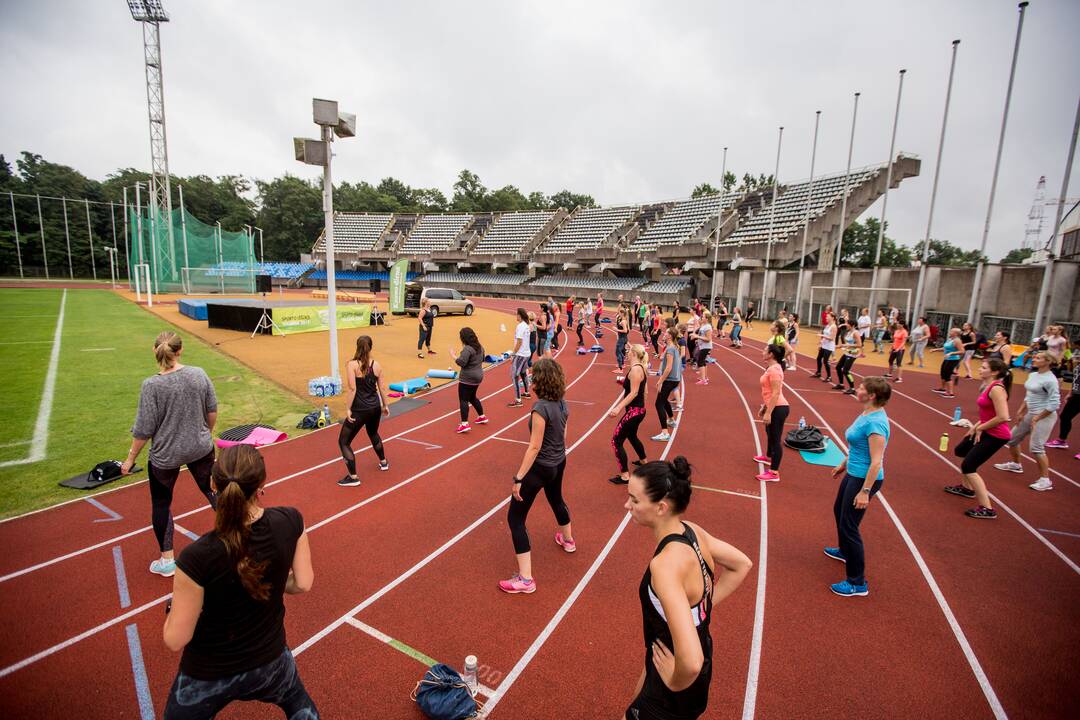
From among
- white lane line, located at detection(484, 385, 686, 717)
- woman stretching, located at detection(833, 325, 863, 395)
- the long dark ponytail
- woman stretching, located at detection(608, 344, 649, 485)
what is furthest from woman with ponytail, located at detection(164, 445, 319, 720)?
woman stretching, located at detection(833, 325, 863, 395)

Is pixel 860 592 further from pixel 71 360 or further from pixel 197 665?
pixel 71 360

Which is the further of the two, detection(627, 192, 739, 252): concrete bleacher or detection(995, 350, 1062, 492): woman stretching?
detection(627, 192, 739, 252): concrete bleacher

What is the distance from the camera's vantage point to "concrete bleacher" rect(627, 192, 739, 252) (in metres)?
41.3

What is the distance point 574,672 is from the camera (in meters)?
3.55

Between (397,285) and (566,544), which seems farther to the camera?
(397,285)

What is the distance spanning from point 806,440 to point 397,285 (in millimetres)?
20928

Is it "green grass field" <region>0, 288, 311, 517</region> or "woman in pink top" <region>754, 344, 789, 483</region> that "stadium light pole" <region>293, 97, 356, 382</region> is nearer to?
"green grass field" <region>0, 288, 311, 517</region>

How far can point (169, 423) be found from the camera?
13.5 ft

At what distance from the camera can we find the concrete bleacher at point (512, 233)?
53.9 meters

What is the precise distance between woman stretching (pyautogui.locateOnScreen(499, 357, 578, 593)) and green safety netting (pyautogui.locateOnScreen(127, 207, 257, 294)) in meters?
40.2

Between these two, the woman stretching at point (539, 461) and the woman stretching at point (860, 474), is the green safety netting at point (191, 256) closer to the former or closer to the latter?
the woman stretching at point (539, 461)

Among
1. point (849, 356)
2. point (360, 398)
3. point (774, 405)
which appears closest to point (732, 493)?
point (774, 405)

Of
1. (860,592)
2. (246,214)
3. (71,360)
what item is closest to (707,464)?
(860,592)

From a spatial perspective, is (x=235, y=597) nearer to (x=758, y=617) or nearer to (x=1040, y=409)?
(x=758, y=617)
